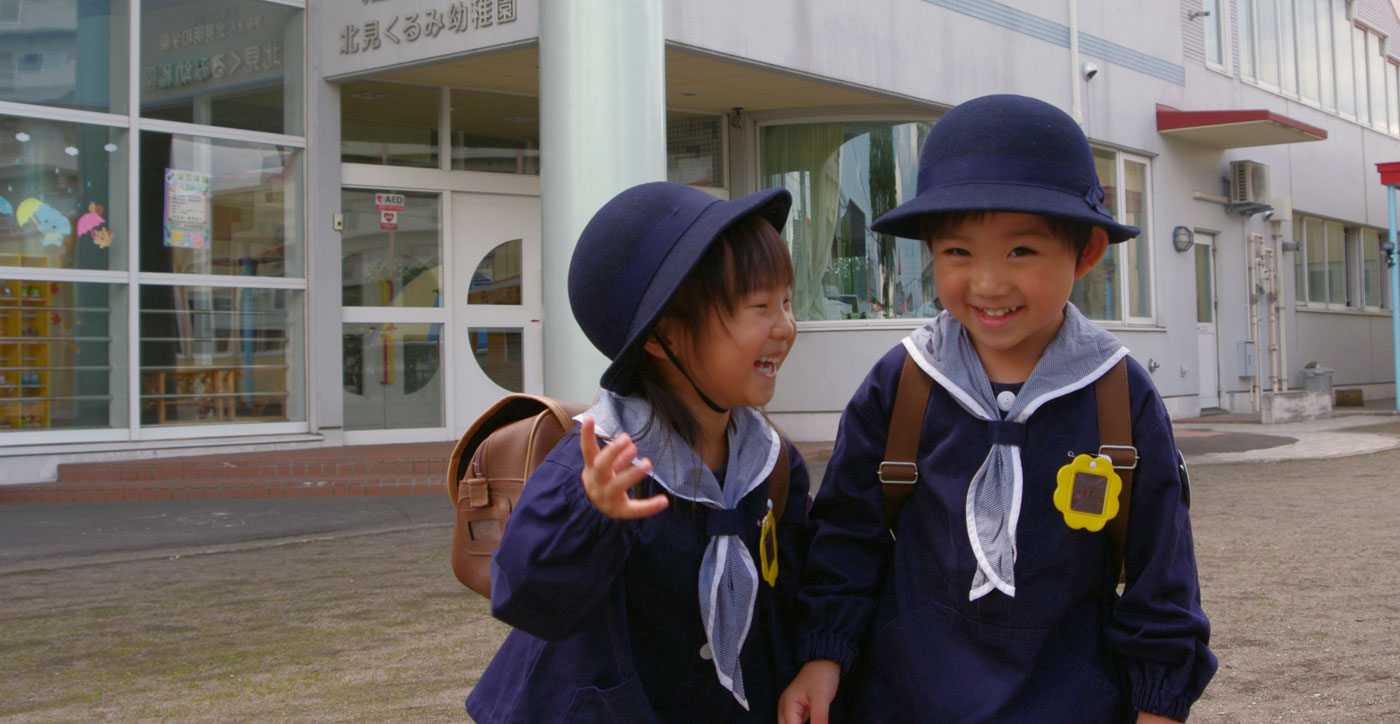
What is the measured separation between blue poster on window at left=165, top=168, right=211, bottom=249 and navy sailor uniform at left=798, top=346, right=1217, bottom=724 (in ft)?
28.7

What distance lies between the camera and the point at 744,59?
9.58 meters

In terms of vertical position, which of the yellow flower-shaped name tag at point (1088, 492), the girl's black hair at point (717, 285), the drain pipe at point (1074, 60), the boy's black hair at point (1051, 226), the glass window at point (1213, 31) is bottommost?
the yellow flower-shaped name tag at point (1088, 492)

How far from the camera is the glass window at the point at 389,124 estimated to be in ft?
33.7

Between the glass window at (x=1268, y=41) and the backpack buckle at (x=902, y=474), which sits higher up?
the glass window at (x=1268, y=41)

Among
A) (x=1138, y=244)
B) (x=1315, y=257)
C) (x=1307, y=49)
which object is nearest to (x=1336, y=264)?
(x=1315, y=257)

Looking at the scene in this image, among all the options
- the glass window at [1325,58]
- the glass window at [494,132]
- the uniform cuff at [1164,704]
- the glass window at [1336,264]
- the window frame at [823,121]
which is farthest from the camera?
the glass window at [1336,264]

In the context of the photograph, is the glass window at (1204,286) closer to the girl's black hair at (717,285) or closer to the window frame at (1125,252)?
the window frame at (1125,252)

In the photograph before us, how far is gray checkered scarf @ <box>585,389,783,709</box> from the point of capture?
1619mm

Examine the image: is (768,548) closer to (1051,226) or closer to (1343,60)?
(1051,226)

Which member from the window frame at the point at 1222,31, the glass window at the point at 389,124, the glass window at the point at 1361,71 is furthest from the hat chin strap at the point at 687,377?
the glass window at the point at 1361,71

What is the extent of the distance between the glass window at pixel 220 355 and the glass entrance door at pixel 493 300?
4.60 ft

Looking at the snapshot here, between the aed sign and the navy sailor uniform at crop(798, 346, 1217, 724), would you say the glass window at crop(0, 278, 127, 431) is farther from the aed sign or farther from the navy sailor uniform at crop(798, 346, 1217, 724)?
the navy sailor uniform at crop(798, 346, 1217, 724)

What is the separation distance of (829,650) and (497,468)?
581 mm

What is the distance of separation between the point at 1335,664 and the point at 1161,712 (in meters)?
2.47
